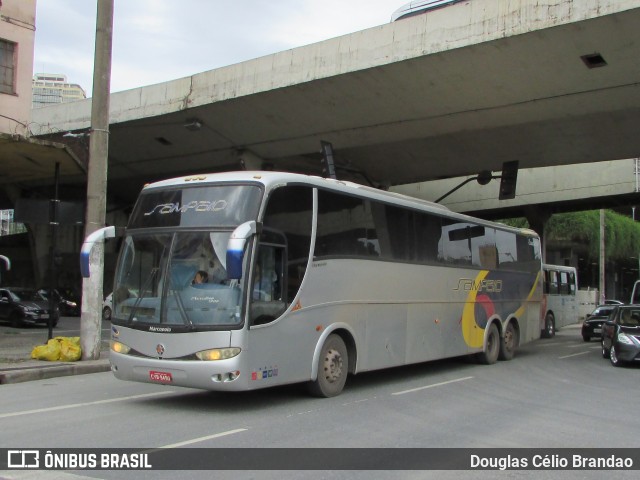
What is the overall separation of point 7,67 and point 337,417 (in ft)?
64.8

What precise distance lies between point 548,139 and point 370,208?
13.1 meters

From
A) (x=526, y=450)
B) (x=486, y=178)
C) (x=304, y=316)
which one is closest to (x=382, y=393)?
(x=304, y=316)

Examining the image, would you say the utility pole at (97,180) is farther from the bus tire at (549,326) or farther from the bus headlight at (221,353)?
the bus tire at (549,326)

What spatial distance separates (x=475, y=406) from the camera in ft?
32.6

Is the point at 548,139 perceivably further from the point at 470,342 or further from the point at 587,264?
the point at 587,264

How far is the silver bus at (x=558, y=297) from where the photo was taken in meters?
28.3

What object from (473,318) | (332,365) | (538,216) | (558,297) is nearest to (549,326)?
(558,297)

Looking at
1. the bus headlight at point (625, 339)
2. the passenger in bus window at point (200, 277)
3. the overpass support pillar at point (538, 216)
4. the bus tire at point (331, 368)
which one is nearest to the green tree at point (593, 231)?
the overpass support pillar at point (538, 216)

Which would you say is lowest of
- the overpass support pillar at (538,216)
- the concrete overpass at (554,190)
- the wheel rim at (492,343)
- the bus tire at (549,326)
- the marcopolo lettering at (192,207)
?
the bus tire at (549,326)

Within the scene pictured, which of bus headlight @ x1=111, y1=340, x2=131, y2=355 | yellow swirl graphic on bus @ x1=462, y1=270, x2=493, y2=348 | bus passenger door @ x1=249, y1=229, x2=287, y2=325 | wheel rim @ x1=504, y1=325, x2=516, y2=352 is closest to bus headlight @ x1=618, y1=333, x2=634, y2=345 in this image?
wheel rim @ x1=504, y1=325, x2=516, y2=352

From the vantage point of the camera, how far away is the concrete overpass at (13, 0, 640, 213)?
15.1 m

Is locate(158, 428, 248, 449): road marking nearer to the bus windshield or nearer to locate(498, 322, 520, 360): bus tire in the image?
the bus windshield

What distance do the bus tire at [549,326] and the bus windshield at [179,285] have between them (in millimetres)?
22523

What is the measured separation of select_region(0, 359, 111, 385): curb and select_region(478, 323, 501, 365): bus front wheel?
8875 millimetres
